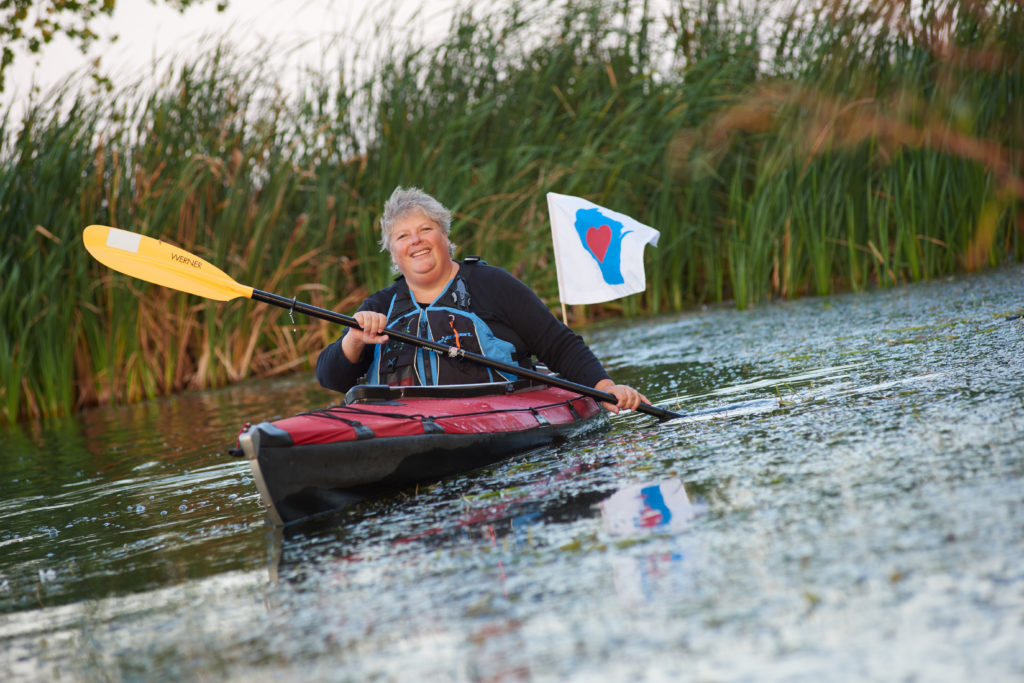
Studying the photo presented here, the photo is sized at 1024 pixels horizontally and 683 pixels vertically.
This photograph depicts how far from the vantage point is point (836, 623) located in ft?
5.70

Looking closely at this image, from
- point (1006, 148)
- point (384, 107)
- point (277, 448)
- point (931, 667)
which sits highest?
point (384, 107)

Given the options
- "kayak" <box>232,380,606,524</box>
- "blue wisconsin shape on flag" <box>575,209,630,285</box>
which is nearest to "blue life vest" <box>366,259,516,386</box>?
"kayak" <box>232,380,606,524</box>

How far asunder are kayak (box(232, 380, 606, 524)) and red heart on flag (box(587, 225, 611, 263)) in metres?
0.83

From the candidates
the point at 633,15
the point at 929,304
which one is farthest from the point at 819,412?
the point at 633,15

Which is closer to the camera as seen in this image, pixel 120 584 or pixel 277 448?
pixel 120 584

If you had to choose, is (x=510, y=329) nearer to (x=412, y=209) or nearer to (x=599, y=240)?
(x=412, y=209)

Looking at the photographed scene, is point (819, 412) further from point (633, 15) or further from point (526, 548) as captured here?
point (633, 15)

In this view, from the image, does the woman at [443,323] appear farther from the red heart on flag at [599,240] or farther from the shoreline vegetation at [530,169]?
the shoreline vegetation at [530,169]

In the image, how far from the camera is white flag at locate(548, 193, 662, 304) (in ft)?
15.8

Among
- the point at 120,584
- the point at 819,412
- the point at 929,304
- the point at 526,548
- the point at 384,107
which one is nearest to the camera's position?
the point at 526,548

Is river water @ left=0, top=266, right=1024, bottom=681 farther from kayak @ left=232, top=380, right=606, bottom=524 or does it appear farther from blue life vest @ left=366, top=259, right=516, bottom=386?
blue life vest @ left=366, top=259, right=516, bottom=386

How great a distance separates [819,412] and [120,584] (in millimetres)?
2226

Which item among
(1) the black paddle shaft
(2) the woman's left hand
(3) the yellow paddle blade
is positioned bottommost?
(2) the woman's left hand

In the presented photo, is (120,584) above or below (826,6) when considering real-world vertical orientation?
below
